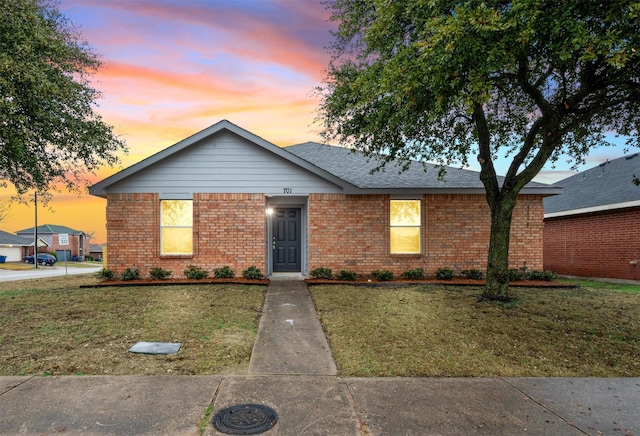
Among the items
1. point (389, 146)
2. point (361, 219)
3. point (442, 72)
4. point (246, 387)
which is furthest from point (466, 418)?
point (361, 219)

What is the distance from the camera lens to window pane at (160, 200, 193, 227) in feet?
39.5

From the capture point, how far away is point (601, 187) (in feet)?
59.4

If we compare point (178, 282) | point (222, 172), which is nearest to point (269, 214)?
point (222, 172)

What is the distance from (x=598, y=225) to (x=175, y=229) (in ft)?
57.7

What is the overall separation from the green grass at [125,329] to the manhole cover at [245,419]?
1135 mm

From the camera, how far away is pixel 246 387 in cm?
419

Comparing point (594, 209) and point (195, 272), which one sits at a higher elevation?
point (594, 209)

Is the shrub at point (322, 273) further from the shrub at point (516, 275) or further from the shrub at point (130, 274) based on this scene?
the shrub at point (516, 275)

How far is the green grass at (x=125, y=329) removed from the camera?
488cm

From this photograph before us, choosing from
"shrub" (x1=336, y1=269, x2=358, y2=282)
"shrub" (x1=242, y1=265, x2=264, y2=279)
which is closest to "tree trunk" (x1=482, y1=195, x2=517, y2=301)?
"shrub" (x1=336, y1=269, x2=358, y2=282)

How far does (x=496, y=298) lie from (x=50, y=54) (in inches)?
498

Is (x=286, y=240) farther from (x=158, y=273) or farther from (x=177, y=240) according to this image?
(x=158, y=273)

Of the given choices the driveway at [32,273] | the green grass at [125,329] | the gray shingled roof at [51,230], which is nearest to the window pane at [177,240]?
the green grass at [125,329]

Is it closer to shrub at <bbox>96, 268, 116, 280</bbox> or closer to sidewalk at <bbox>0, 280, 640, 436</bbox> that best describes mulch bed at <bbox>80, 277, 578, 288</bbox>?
shrub at <bbox>96, 268, 116, 280</bbox>
